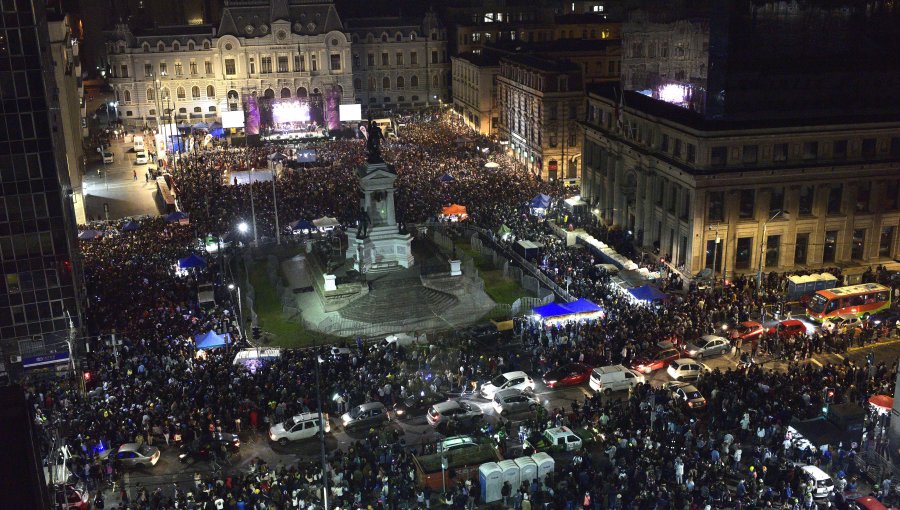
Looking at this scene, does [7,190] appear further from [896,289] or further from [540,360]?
[896,289]

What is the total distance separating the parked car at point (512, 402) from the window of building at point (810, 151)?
28.7m

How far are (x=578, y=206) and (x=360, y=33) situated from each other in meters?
66.3

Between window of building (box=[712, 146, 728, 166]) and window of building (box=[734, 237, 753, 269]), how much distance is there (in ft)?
18.1

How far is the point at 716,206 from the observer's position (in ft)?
189

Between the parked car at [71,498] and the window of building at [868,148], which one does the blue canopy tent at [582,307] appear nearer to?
the window of building at [868,148]

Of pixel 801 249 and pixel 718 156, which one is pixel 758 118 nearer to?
pixel 718 156

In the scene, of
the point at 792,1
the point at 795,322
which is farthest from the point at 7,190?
the point at 792,1

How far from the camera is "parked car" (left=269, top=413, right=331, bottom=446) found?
1481 inches

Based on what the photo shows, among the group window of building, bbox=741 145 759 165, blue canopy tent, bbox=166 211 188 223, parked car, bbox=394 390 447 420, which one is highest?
window of building, bbox=741 145 759 165

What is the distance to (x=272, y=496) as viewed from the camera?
103ft

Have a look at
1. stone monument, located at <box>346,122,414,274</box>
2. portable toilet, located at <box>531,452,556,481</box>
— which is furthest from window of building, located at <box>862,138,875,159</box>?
portable toilet, located at <box>531,452,556,481</box>

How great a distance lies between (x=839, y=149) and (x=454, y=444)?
36.8 metres

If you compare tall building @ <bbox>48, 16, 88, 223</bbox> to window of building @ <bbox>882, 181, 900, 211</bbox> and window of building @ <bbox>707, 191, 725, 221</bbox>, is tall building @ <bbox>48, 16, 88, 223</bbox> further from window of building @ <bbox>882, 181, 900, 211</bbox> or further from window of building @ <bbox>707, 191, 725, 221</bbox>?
window of building @ <bbox>882, 181, 900, 211</bbox>

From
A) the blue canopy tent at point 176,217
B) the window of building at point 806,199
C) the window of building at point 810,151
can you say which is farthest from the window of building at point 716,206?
the blue canopy tent at point 176,217
